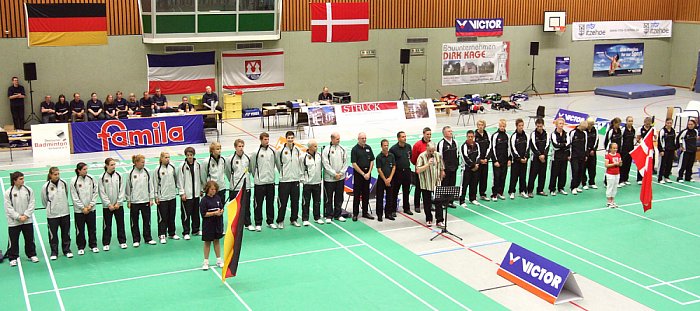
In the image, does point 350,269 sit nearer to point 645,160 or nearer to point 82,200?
point 82,200

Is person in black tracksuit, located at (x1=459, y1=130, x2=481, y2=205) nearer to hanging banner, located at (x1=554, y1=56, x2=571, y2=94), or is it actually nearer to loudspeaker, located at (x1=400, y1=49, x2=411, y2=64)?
loudspeaker, located at (x1=400, y1=49, x2=411, y2=64)

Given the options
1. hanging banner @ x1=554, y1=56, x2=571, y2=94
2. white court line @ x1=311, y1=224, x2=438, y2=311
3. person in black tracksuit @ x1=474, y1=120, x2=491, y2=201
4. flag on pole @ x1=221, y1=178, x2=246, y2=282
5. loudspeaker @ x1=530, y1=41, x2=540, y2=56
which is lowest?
white court line @ x1=311, y1=224, x2=438, y2=311

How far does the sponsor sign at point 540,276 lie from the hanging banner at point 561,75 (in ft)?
90.6

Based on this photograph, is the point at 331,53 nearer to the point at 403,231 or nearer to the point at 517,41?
the point at 517,41

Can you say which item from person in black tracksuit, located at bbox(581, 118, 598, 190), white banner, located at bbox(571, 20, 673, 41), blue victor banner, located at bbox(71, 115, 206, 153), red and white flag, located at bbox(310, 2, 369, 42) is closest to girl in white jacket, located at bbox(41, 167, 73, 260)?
blue victor banner, located at bbox(71, 115, 206, 153)

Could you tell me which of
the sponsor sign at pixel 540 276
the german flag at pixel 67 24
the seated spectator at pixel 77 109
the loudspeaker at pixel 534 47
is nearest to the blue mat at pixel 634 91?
the loudspeaker at pixel 534 47

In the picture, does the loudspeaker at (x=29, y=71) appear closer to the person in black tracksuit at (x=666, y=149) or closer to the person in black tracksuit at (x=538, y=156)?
the person in black tracksuit at (x=538, y=156)

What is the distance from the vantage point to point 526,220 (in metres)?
17.6

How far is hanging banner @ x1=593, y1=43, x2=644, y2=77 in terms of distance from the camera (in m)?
41.0

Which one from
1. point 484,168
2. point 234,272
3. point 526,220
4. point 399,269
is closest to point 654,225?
point 526,220

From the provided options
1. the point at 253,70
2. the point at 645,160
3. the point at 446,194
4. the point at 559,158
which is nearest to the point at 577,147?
the point at 559,158

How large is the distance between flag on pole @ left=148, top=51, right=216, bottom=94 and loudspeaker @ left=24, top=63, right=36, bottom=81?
4401mm

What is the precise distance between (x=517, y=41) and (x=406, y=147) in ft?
73.9

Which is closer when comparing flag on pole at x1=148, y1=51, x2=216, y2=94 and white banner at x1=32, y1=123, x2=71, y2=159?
white banner at x1=32, y1=123, x2=71, y2=159
